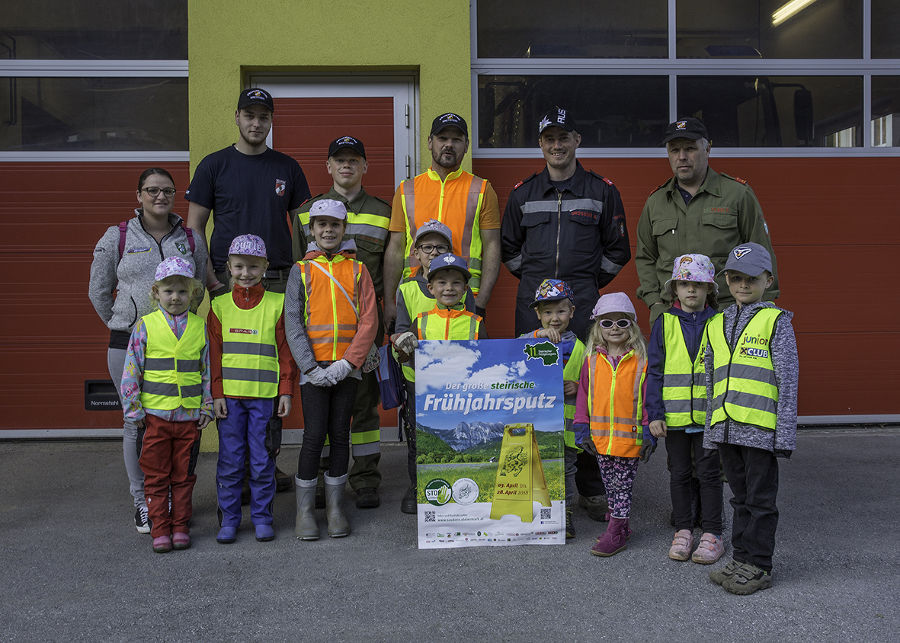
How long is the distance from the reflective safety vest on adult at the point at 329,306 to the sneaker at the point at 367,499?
Result: 1011 mm

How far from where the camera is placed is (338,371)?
4195 millimetres

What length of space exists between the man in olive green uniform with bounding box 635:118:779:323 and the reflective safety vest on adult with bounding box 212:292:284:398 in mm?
2252

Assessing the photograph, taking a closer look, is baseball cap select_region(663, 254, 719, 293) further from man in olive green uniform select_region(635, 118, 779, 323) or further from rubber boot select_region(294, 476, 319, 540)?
rubber boot select_region(294, 476, 319, 540)

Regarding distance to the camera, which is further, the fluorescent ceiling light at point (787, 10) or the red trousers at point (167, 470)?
the fluorescent ceiling light at point (787, 10)

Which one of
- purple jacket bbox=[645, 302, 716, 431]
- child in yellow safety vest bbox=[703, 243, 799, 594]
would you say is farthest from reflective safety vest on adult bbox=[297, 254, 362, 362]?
child in yellow safety vest bbox=[703, 243, 799, 594]

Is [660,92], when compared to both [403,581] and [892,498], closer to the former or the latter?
A: [892,498]

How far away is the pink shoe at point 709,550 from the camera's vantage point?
379 cm

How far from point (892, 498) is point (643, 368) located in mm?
2146

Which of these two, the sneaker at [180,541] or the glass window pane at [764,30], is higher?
the glass window pane at [764,30]

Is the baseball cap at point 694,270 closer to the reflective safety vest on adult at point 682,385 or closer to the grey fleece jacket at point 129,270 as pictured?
the reflective safety vest on adult at point 682,385

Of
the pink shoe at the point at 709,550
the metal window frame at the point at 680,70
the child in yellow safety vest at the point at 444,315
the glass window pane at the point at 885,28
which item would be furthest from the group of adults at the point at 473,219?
the glass window pane at the point at 885,28

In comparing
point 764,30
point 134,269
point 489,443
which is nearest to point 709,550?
point 489,443

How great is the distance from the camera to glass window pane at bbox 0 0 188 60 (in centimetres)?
650

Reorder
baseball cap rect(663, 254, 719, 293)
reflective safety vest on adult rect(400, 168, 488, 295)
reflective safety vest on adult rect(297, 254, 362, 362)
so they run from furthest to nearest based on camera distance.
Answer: reflective safety vest on adult rect(400, 168, 488, 295)
reflective safety vest on adult rect(297, 254, 362, 362)
baseball cap rect(663, 254, 719, 293)
